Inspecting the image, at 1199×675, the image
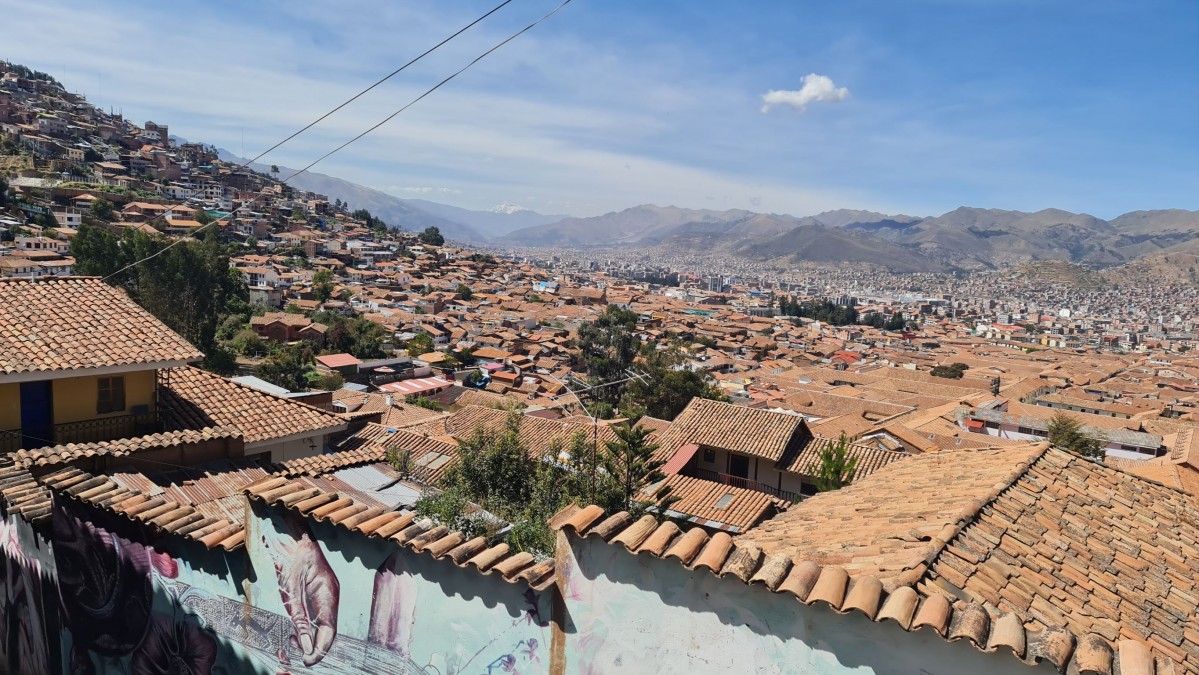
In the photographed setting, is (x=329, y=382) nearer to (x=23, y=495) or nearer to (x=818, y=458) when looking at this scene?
(x=818, y=458)

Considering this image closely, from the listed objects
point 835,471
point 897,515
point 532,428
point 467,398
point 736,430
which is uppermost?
point 897,515

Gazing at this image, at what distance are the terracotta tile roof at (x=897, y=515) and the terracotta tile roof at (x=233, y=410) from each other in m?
5.84

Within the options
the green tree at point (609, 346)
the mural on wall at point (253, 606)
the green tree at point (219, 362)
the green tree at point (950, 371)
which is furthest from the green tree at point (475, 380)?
the mural on wall at point (253, 606)

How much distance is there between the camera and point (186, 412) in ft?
28.9

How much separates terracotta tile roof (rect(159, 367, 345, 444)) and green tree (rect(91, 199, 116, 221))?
214 ft

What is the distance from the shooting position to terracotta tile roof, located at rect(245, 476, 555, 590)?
3504 millimetres

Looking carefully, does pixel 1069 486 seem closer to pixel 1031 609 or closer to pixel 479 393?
pixel 1031 609

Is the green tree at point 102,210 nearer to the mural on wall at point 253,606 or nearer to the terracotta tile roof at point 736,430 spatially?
the terracotta tile roof at point 736,430

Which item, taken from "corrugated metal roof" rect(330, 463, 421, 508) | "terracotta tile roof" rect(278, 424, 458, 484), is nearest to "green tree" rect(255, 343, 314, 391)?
"terracotta tile roof" rect(278, 424, 458, 484)

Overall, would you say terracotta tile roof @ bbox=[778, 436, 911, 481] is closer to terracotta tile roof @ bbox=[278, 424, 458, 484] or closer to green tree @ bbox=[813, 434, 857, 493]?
green tree @ bbox=[813, 434, 857, 493]

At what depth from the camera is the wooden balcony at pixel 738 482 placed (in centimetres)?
1925

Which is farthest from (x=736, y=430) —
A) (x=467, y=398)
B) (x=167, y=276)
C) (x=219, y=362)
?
(x=167, y=276)

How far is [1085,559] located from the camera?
203 inches

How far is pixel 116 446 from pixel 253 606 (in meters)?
4.13
